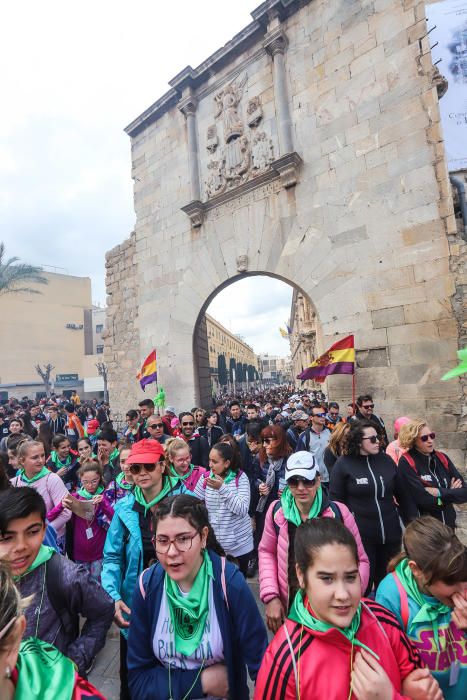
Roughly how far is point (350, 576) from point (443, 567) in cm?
48

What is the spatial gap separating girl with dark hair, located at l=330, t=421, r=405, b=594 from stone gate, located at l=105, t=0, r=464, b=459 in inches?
149

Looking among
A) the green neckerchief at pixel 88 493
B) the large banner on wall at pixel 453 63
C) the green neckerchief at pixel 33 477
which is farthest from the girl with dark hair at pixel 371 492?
the large banner on wall at pixel 453 63

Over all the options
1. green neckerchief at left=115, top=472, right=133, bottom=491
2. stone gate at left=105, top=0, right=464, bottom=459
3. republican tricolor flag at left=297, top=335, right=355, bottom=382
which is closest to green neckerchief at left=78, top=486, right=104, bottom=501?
green neckerchief at left=115, top=472, right=133, bottom=491

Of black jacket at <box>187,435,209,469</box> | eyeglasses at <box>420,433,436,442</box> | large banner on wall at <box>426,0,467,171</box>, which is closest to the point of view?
eyeglasses at <box>420,433,436,442</box>

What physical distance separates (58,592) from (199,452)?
12.8 ft

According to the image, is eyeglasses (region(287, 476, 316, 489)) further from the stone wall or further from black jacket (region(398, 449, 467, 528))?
the stone wall

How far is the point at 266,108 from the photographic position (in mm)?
8219

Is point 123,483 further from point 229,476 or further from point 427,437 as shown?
point 427,437

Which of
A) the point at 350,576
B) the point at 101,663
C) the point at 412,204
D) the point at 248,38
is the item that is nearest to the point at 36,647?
the point at 350,576

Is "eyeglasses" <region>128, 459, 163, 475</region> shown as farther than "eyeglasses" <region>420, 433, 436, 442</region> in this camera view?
No

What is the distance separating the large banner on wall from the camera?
6133 millimetres

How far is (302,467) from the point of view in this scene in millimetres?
2271

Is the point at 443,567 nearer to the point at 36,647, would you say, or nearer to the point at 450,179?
the point at 36,647

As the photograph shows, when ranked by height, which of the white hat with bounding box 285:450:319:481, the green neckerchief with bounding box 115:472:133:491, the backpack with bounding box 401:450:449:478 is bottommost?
the green neckerchief with bounding box 115:472:133:491
